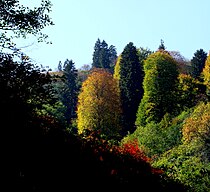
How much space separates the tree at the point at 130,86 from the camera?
53.9m

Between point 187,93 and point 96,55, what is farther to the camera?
point 96,55

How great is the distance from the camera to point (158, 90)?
5012cm

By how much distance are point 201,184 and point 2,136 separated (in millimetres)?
9895

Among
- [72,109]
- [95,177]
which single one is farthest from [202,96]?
[95,177]

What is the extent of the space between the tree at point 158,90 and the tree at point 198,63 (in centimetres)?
1624

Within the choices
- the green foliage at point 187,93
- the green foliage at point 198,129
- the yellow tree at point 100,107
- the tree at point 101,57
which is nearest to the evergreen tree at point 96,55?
the tree at point 101,57

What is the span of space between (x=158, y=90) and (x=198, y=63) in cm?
2185

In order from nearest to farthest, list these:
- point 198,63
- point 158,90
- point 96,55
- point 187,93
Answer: point 158,90
point 187,93
point 198,63
point 96,55

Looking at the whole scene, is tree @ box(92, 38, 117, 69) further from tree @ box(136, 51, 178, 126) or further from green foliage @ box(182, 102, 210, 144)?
green foliage @ box(182, 102, 210, 144)

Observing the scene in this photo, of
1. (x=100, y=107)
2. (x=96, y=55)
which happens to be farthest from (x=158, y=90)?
(x=96, y=55)

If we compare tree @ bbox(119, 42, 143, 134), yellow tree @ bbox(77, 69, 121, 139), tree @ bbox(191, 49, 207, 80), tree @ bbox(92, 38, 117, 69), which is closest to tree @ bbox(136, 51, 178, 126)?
yellow tree @ bbox(77, 69, 121, 139)

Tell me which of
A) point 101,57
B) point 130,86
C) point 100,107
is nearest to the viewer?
point 100,107

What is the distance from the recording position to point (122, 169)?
31.3 feet

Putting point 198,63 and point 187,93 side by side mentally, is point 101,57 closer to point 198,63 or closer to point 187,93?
point 198,63
